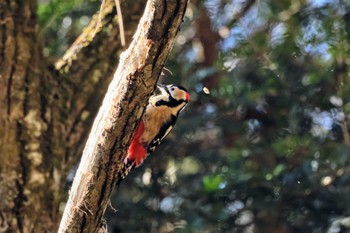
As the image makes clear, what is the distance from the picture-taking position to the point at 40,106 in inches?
134

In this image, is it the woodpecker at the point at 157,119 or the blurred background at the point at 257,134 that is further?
the blurred background at the point at 257,134

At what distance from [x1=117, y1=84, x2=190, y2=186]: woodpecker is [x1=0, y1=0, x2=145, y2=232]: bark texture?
294mm

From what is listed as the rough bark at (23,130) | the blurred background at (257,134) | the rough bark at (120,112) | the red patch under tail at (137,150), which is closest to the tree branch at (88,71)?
the rough bark at (23,130)

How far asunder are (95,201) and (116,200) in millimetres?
2518

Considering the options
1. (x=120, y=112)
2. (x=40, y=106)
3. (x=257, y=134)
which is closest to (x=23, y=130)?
(x=40, y=106)

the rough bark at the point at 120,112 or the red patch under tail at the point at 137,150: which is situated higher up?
the rough bark at the point at 120,112

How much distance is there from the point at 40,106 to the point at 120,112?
131cm

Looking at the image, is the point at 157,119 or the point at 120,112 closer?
the point at 120,112

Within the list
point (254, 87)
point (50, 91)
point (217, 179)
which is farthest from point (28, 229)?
point (254, 87)

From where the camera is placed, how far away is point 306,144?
4633 millimetres

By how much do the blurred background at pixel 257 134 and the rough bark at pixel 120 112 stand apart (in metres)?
2.14

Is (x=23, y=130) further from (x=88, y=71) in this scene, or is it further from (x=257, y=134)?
(x=257, y=134)

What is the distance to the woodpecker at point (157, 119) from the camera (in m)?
3.44

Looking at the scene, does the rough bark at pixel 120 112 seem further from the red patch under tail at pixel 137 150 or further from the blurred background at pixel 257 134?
the blurred background at pixel 257 134
